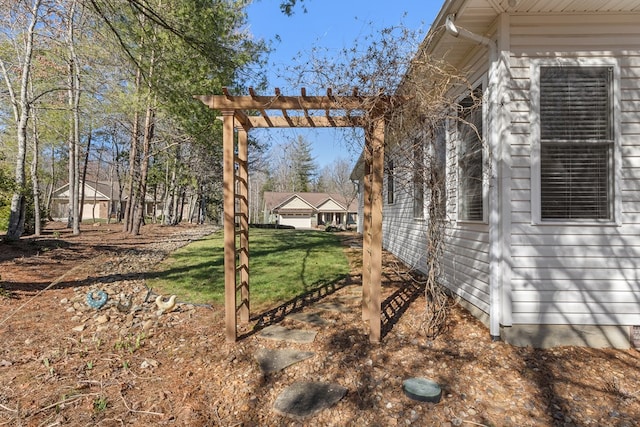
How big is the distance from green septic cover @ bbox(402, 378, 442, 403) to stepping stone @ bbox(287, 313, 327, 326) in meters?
1.37

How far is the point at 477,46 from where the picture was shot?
387 cm

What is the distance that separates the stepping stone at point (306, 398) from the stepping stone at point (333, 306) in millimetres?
1563

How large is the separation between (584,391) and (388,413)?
1549 mm

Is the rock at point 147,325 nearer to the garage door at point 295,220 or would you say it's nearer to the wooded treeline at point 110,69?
the wooded treeline at point 110,69

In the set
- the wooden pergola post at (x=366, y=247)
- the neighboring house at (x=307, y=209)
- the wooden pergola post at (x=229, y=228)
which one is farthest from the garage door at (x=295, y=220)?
the wooden pergola post at (x=229, y=228)

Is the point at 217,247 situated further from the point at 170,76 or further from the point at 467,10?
the point at 467,10

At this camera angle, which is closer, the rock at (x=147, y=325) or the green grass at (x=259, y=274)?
the rock at (x=147, y=325)

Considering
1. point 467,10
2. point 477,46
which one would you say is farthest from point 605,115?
point 467,10

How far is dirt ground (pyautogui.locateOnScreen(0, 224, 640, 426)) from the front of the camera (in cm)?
233

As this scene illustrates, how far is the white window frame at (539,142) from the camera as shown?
3305 mm

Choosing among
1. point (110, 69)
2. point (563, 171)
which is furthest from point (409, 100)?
point (110, 69)

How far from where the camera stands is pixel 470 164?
4.20 metres

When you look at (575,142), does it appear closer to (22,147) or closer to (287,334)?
(287,334)

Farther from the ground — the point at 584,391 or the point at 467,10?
the point at 467,10
